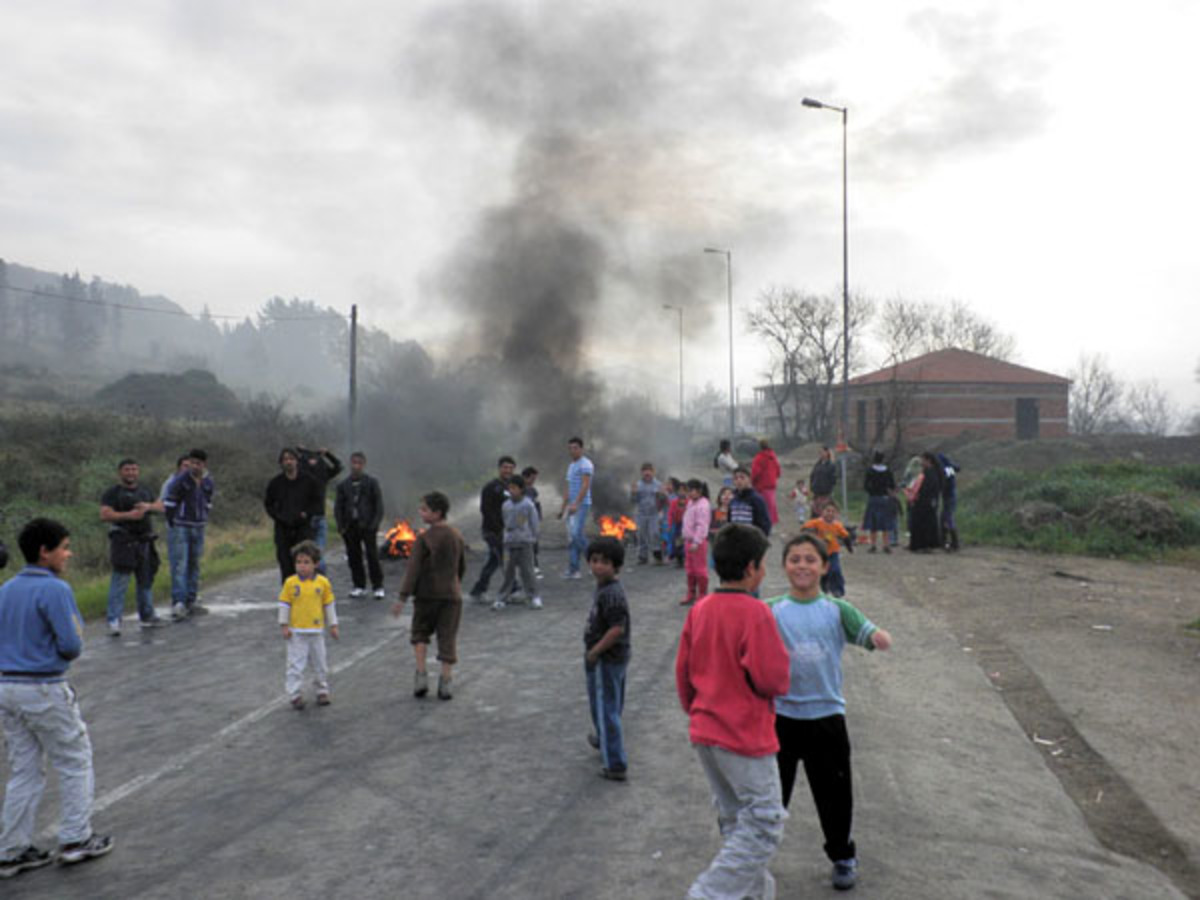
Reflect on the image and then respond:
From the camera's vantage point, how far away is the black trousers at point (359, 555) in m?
11.2

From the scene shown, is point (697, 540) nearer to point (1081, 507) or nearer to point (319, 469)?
point (319, 469)

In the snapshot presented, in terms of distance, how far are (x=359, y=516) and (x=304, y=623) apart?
4.46 meters

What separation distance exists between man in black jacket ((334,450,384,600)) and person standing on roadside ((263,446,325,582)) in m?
0.91

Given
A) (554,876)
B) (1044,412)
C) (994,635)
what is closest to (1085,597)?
(994,635)

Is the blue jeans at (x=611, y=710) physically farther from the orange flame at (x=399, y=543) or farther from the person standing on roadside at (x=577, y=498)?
the orange flame at (x=399, y=543)

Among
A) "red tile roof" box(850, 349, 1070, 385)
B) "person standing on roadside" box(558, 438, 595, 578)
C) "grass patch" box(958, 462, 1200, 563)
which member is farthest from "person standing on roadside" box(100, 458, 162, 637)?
"red tile roof" box(850, 349, 1070, 385)

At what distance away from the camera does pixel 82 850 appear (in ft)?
13.3

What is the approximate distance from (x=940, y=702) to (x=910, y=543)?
9469 millimetres

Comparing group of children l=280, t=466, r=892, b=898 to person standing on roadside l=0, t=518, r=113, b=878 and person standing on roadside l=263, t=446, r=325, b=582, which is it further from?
person standing on roadside l=263, t=446, r=325, b=582

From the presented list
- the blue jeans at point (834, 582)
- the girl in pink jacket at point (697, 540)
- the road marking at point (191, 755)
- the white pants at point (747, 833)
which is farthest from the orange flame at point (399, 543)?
the white pants at point (747, 833)

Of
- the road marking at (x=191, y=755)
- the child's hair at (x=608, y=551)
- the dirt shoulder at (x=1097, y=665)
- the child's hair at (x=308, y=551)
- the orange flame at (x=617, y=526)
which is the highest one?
the child's hair at (x=608, y=551)

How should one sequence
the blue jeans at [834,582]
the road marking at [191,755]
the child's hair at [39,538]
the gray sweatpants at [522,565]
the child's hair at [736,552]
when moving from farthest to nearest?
the gray sweatpants at [522,565]
the blue jeans at [834,582]
the road marking at [191,755]
the child's hair at [39,538]
the child's hair at [736,552]

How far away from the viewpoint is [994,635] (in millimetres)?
9602

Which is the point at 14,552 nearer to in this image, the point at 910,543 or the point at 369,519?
the point at 369,519
